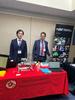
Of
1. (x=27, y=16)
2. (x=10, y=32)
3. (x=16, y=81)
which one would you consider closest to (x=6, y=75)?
(x=16, y=81)

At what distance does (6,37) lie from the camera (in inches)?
172

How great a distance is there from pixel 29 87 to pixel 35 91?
0.49ft

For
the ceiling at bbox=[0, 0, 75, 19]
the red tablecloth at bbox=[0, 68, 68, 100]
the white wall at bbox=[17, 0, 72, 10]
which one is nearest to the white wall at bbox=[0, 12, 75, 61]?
the ceiling at bbox=[0, 0, 75, 19]

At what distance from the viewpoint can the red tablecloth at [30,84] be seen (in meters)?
2.27

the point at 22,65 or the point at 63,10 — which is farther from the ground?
the point at 63,10

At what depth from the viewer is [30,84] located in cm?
241

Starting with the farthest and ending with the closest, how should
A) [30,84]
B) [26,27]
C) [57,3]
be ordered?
[26,27] → [57,3] → [30,84]

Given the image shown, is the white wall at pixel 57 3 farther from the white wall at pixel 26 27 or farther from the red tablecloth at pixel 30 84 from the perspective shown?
the red tablecloth at pixel 30 84

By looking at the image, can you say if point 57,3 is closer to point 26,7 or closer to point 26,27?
point 26,7

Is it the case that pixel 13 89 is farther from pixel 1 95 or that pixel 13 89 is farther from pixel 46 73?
pixel 46 73

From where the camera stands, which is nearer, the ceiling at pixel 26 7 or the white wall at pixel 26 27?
the ceiling at pixel 26 7

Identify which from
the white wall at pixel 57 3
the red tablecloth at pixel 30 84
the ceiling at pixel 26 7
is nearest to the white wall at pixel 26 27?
the ceiling at pixel 26 7

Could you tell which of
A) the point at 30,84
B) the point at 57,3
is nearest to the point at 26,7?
the point at 57,3

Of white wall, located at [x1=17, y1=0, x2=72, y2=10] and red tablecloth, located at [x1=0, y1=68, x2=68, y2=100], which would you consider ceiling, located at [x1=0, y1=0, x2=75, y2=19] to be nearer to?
white wall, located at [x1=17, y1=0, x2=72, y2=10]
